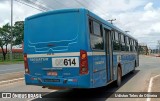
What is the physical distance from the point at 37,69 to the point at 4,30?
5831 cm

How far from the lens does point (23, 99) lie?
34.9 feet

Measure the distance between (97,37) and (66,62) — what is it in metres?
1.75

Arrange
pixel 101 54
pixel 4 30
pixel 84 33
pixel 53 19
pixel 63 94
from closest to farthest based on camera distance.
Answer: pixel 84 33
pixel 53 19
pixel 101 54
pixel 63 94
pixel 4 30

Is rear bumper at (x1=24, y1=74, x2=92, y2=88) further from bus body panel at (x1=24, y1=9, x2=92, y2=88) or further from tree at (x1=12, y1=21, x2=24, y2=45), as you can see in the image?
tree at (x1=12, y1=21, x2=24, y2=45)

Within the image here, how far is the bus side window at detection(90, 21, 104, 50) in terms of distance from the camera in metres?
9.72

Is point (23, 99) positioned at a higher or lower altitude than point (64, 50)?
lower

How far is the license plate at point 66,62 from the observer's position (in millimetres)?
9055

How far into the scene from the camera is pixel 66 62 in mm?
9203

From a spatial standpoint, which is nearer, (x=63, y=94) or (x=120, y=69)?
(x=63, y=94)

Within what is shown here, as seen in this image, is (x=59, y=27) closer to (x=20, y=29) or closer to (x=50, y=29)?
(x=50, y=29)

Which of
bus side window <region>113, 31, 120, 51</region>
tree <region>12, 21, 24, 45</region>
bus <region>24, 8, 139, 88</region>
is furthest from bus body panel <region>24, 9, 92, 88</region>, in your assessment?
tree <region>12, 21, 24, 45</region>

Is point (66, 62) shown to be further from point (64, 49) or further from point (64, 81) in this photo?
point (64, 81)

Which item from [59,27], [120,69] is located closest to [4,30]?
[120,69]

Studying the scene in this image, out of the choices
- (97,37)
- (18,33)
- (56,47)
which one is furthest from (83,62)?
(18,33)
